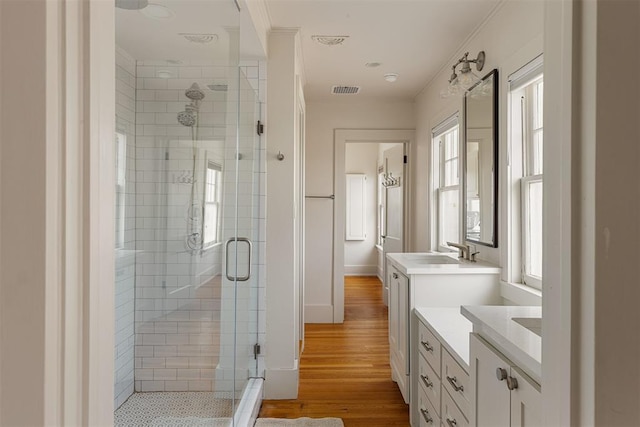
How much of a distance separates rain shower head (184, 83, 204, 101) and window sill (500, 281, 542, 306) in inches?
84.9

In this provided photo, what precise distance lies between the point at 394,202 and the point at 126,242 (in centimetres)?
341

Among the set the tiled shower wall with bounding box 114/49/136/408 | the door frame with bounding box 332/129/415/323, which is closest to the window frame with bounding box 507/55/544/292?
the door frame with bounding box 332/129/415/323

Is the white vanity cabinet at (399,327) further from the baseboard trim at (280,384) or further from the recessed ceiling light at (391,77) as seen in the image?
the recessed ceiling light at (391,77)

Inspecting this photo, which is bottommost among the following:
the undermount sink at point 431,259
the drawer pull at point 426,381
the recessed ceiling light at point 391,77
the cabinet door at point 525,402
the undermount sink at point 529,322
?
the drawer pull at point 426,381

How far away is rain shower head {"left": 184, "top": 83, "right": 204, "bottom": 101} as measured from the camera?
7.73 feet

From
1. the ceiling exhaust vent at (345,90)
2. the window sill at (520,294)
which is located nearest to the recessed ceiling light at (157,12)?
the ceiling exhaust vent at (345,90)

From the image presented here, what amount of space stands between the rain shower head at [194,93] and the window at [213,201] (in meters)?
0.41

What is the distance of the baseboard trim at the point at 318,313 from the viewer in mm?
4289

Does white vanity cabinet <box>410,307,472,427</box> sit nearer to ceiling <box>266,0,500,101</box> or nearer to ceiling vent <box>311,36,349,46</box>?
ceiling <box>266,0,500,101</box>
